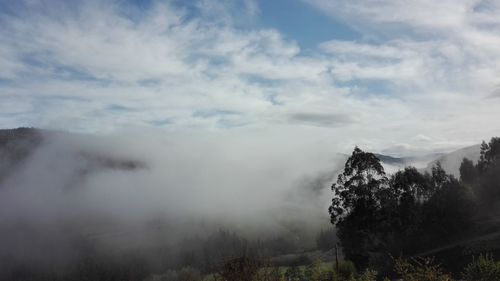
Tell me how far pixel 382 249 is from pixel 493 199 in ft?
161

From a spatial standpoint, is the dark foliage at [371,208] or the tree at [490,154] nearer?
the dark foliage at [371,208]

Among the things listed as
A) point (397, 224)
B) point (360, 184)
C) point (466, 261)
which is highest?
point (360, 184)

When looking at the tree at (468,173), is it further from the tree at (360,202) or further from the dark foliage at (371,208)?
the tree at (360,202)

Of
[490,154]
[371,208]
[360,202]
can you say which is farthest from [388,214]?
[490,154]

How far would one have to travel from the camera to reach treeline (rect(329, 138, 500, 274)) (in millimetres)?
57188

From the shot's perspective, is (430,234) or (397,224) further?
(430,234)

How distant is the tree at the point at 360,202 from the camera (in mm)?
57094

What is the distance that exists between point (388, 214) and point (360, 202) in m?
3.54

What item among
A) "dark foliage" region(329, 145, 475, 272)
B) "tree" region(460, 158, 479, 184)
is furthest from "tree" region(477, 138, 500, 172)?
"dark foliage" region(329, 145, 475, 272)

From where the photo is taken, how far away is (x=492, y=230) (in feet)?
231

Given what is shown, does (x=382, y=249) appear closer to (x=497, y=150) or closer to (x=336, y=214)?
(x=336, y=214)

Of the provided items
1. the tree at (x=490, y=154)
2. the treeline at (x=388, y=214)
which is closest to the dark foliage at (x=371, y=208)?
the treeline at (x=388, y=214)

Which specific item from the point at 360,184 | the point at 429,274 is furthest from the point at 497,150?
the point at 429,274

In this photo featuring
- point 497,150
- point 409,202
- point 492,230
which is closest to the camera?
point 409,202
